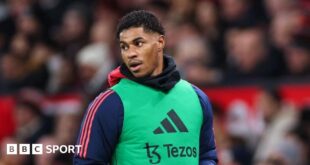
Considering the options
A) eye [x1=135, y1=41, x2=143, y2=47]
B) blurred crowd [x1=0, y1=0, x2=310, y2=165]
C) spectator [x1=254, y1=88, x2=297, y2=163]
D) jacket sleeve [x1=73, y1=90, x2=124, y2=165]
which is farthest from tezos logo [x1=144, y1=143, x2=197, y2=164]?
spectator [x1=254, y1=88, x2=297, y2=163]

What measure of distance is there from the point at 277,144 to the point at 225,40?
217cm

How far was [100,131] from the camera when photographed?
15.6ft

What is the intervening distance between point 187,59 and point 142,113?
505 centimetres

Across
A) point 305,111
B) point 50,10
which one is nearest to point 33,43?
point 50,10

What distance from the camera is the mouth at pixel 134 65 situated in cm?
484

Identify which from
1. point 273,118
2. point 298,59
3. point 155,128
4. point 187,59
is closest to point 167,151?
point 155,128

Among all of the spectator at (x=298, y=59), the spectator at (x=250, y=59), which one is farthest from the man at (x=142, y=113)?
the spectator at (x=250, y=59)

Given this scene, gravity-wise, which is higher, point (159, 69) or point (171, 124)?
point (159, 69)

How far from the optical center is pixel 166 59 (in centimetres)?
504

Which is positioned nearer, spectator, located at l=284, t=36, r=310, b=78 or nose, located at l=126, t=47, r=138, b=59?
nose, located at l=126, t=47, r=138, b=59

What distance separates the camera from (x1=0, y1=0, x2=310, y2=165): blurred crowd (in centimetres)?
848

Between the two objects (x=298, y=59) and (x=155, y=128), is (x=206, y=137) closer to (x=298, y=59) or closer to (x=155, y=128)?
(x=155, y=128)

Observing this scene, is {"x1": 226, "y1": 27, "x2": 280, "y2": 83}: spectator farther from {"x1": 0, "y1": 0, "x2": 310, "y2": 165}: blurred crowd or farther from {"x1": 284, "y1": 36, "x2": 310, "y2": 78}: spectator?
{"x1": 284, "y1": 36, "x2": 310, "y2": 78}: spectator

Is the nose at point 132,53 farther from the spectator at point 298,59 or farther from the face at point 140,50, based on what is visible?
the spectator at point 298,59
